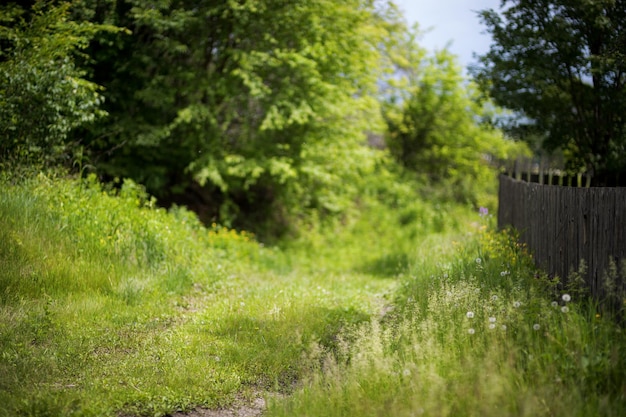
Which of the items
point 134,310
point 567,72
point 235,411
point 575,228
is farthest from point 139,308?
point 567,72

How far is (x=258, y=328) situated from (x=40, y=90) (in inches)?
219

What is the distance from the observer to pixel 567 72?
9.80m

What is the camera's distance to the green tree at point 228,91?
474 inches

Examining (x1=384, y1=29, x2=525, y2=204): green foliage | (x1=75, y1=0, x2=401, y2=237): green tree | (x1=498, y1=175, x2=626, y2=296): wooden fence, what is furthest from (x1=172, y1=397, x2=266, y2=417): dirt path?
(x1=384, y1=29, x2=525, y2=204): green foliage

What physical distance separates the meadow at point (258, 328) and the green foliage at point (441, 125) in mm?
9542

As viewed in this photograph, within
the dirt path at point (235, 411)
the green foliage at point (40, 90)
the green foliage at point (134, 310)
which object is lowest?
the dirt path at point (235, 411)

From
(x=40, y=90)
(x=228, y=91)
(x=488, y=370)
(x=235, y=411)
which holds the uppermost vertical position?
(x=228, y=91)

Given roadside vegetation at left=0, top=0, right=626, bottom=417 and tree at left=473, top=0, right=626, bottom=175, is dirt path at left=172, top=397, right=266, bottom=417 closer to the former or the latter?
roadside vegetation at left=0, top=0, right=626, bottom=417

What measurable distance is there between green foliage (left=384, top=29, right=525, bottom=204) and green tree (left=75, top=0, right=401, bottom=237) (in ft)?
19.5

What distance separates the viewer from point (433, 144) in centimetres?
2058

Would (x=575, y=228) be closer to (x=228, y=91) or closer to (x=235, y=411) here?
(x=235, y=411)

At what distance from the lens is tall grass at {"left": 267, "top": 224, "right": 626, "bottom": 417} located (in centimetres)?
419

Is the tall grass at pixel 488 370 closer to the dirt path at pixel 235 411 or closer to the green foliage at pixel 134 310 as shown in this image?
the dirt path at pixel 235 411

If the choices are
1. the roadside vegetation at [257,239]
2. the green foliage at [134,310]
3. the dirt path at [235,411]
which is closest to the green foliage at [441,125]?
the roadside vegetation at [257,239]
